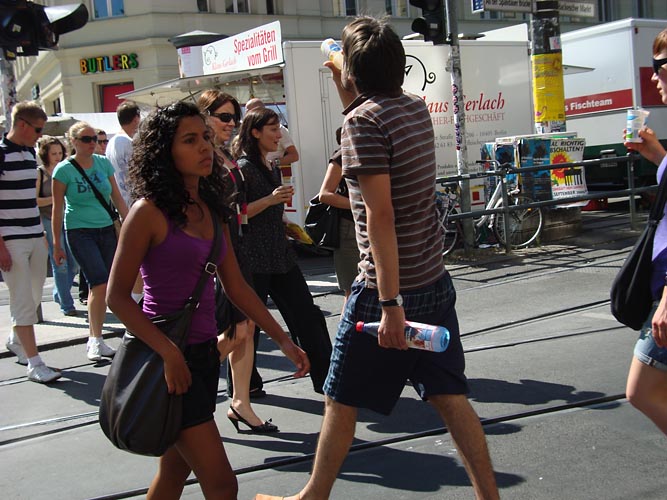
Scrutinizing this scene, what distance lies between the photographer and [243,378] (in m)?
4.84

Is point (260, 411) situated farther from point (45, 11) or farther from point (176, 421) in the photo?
point (45, 11)

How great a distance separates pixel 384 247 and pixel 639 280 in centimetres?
98

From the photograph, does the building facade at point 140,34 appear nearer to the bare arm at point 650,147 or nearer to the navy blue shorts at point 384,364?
the bare arm at point 650,147

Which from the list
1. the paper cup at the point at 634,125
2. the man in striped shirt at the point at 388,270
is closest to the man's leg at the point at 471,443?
the man in striped shirt at the point at 388,270

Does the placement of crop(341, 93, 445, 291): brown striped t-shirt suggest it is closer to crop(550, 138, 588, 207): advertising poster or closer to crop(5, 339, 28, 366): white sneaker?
crop(5, 339, 28, 366): white sneaker

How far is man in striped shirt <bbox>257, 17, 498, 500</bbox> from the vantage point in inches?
119

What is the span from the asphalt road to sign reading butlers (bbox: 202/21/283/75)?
5.08 metres

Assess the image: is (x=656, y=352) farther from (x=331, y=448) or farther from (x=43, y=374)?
(x=43, y=374)

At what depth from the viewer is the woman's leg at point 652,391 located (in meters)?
3.11

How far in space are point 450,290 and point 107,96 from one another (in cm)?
2817

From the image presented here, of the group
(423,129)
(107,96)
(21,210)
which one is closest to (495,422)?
(423,129)

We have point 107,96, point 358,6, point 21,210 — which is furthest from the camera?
point 358,6

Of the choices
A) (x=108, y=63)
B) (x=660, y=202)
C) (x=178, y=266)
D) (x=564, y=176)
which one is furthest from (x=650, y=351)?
(x=108, y=63)

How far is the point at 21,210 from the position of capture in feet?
20.3
